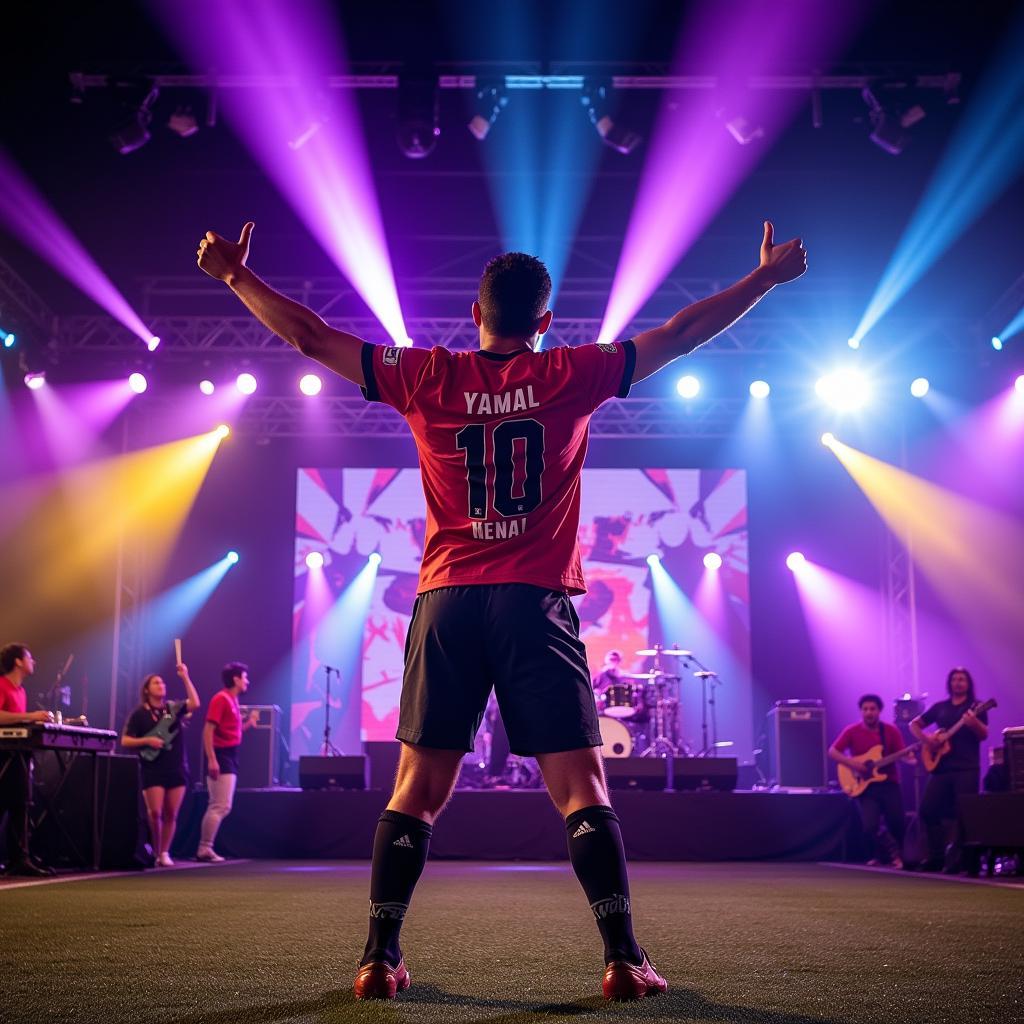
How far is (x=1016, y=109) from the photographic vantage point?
10164mm

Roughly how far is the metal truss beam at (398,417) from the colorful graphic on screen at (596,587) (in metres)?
0.65

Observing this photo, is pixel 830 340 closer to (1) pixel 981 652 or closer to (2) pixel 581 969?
(1) pixel 981 652

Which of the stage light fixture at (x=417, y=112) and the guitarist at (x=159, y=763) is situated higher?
the stage light fixture at (x=417, y=112)

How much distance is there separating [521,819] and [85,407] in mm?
8641

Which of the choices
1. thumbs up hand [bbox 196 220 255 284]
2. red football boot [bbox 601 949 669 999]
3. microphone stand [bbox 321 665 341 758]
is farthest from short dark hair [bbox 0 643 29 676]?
red football boot [bbox 601 949 669 999]

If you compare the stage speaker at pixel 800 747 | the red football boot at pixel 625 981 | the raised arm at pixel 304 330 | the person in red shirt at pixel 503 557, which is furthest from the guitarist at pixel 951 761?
the raised arm at pixel 304 330

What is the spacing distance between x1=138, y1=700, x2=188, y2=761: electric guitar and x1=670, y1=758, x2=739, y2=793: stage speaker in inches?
203

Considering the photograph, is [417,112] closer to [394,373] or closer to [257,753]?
[394,373]

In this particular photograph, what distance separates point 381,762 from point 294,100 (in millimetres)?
7121

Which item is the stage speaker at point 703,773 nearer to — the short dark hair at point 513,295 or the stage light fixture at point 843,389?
the stage light fixture at point 843,389

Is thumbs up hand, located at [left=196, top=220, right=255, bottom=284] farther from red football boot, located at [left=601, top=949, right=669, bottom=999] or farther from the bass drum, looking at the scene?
→ the bass drum

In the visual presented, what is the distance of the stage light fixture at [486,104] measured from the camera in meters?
9.90

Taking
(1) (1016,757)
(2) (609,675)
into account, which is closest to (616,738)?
(2) (609,675)

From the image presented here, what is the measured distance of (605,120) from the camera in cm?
1012
